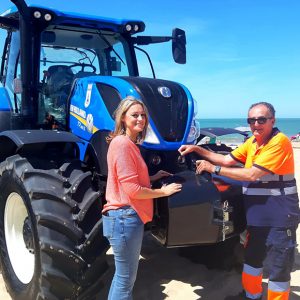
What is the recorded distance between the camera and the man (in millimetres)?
3201

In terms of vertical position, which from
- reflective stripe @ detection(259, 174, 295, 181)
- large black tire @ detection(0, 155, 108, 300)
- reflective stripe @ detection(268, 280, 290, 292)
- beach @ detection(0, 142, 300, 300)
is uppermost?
reflective stripe @ detection(259, 174, 295, 181)

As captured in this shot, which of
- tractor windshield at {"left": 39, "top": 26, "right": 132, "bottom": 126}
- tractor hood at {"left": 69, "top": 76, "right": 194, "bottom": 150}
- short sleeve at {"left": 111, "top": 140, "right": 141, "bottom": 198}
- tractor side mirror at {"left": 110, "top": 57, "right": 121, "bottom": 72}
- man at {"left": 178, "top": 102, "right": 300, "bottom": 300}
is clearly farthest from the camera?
tractor side mirror at {"left": 110, "top": 57, "right": 121, "bottom": 72}

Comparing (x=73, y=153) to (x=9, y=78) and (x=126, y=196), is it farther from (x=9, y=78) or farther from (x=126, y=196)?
(x=9, y=78)

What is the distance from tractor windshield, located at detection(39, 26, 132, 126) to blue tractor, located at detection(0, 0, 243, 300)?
Result: 0.04 ft

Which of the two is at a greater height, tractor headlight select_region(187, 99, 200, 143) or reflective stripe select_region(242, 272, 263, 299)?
tractor headlight select_region(187, 99, 200, 143)

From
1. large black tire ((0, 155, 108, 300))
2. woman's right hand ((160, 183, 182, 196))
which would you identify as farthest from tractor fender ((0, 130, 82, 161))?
woman's right hand ((160, 183, 182, 196))

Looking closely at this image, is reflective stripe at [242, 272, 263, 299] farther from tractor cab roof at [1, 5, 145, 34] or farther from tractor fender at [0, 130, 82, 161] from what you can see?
tractor cab roof at [1, 5, 145, 34]

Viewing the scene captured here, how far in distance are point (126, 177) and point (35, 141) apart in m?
1.04

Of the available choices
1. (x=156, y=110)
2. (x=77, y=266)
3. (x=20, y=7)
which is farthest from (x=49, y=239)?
(x=20, y=7)

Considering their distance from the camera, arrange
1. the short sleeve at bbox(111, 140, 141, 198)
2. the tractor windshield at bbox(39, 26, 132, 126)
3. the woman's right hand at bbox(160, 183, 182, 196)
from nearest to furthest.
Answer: the short sleeve at bbox(111, 140, 141, 198) → the woman's right hand at bbox(160, 183, 182, 196) → the tractor windshield at bbox(39, 26, 132, 126)

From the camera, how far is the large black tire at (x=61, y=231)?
302cm

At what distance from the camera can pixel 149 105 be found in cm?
356

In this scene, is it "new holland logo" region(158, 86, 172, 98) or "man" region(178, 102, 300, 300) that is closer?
"man" region(178, 102, 300, 300)

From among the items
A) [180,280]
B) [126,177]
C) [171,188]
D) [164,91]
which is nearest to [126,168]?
[126,177]
